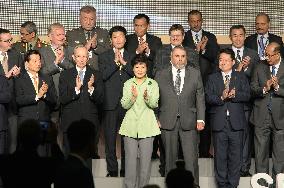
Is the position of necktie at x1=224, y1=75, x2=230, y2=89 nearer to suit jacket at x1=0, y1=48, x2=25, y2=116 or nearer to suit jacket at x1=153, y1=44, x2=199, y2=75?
suit jacket at x1=153, y1=44, x2=199, y2=75

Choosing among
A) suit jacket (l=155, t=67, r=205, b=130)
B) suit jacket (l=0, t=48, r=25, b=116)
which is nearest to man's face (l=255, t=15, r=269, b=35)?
suit jacket (l=155, t=67, r=205, b=130)

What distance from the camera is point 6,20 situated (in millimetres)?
10211

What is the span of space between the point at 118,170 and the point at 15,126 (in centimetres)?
130

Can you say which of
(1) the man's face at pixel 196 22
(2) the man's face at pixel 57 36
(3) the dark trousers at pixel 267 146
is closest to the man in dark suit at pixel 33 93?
(2) the man's face at pixel 57 36

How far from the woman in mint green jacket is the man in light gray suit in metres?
0.22

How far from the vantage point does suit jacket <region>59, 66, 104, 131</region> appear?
8.51 m

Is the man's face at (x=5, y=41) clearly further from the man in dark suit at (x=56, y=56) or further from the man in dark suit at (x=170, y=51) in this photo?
the man in dark suit at (x=170, y=51)

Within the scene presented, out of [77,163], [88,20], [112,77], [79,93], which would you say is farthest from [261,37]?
[77,163]

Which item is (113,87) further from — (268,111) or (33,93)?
(268,111)

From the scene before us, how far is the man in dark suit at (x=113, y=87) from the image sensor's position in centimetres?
877

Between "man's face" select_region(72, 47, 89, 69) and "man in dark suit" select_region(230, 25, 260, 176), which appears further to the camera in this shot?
"man in dark suit" select_region(230, 25, 260, 176)

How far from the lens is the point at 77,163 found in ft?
17.0

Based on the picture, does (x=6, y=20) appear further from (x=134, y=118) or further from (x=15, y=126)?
(x=134, y=118)

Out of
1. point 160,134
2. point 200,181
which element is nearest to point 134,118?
point 160,134
